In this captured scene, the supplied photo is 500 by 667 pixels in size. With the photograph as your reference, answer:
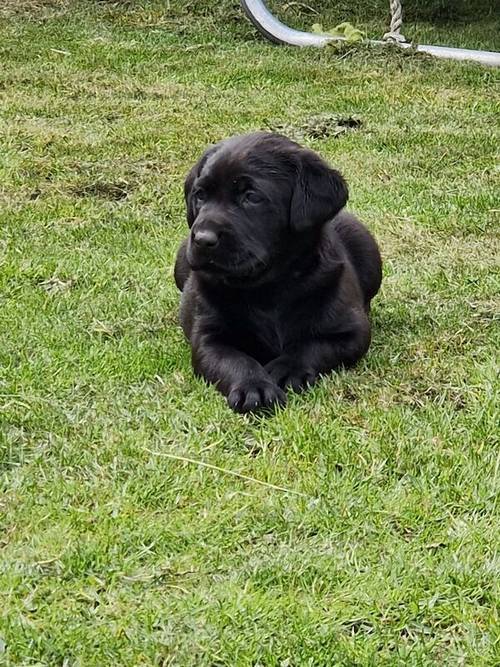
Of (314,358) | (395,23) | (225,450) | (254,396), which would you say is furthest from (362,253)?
(395,23)

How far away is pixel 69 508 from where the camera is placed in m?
2.91

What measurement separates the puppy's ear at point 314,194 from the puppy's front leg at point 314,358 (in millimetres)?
401

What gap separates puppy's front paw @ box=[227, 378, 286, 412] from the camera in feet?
11.3

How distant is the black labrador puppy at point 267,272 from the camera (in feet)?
11.8

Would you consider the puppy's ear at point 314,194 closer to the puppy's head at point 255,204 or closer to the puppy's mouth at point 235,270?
the puppy's head at point 255,204

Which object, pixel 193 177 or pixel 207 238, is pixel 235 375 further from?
pixel 193 177

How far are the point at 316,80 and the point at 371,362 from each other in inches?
217

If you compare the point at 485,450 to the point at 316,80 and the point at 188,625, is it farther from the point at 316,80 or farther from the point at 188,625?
the point at 316,80

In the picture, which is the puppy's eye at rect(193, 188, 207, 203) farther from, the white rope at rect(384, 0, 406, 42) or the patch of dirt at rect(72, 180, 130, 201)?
the white rope at rect(384, 0, 406, 42)

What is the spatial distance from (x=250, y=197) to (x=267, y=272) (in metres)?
0.26

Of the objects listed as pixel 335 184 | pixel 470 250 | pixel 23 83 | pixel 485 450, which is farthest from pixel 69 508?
pixel 23 83

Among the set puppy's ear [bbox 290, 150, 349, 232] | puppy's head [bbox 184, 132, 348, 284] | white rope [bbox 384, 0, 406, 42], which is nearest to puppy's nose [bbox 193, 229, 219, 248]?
puppy's head [bbox 184, 132, 348, 284]

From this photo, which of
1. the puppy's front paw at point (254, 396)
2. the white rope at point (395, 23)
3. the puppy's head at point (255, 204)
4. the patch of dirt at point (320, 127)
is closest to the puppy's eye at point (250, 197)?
the puppy's head at point (255, 204)

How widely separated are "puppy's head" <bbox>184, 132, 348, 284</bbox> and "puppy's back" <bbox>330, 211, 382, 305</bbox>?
0.58 m
